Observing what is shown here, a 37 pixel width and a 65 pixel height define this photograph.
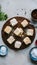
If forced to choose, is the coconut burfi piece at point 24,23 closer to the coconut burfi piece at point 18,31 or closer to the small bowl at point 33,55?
the coconut burfi piece at point 18,31

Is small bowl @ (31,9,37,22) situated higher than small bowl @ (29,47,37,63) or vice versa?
small bowl @ (31,9,37,22)

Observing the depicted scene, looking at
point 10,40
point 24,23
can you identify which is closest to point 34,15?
point 24,23

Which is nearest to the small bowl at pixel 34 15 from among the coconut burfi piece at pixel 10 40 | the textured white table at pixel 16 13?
the textured white table at pixel 16 13

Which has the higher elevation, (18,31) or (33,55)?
(18,31)

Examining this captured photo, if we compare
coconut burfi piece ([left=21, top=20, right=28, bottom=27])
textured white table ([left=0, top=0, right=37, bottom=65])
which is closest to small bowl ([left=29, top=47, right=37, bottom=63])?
textured white table ([left=0, top=0, right=37, bottom=65])

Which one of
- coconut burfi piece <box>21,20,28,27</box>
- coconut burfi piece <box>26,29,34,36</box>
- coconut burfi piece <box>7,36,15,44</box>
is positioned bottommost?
coconut burfi piece <box>7,36,15,44</box>

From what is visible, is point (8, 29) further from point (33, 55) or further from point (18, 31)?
point (33, 55)

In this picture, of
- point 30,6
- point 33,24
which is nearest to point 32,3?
point 30,6

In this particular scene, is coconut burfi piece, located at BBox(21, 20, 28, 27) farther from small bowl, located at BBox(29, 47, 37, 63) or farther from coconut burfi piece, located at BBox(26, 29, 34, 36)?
small bowl, located at BBox(29, 47, 37, 63)
